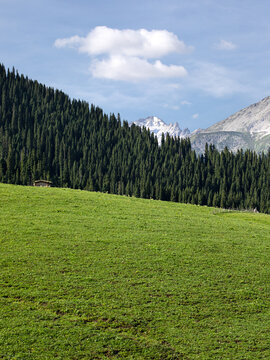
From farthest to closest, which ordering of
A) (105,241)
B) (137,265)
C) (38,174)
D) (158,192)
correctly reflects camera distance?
1. (158,192)
2. (38,174)
3. (105,241)
4. (137,265)

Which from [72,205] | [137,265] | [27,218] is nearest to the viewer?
[137,265]

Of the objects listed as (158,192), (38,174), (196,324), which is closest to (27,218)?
(196,324)

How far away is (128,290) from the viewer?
26203 millimetres

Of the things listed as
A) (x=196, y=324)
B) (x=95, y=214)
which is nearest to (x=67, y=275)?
(x=196, y=324)

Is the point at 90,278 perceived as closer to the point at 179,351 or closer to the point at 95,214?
the point at 179,351

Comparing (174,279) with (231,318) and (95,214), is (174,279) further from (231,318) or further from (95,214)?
(95,214)

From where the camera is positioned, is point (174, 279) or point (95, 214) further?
point (95, 214)

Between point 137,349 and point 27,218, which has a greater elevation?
point 27,218

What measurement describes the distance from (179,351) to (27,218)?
29.6m

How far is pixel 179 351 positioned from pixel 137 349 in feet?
7.73

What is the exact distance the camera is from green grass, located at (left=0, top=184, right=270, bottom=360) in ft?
65.5

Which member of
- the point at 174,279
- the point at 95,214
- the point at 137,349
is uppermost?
the point at 95,214

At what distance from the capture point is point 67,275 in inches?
1105

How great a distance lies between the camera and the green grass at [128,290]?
20.0 metres
